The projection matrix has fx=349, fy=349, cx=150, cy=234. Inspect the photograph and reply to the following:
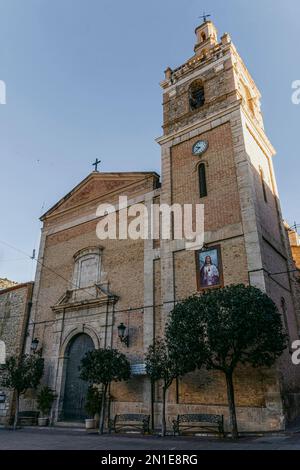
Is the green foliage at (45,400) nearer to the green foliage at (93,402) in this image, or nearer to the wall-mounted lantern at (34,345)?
the wall-mounted lantern at (34,345)

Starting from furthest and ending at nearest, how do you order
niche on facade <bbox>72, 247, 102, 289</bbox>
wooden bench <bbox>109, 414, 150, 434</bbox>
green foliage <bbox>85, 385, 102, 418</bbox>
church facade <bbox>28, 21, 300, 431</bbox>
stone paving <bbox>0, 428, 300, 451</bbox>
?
1. niche on facade <bbox>72, 247, 102, 289</bbox>
2. green foliage <bbox>85, 385, 102, 418</bbox>
3. wooden bench <bbox>109, 414, 150, 434</bbox>
4. church facade <bbox>28, 21, 300, 431</bbox>
5. stone paving <bbox>0, 428, 300, 451</bbox>

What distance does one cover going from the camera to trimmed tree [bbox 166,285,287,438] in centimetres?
925

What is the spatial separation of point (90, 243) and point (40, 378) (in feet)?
22.0

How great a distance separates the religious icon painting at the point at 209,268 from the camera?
12398mm

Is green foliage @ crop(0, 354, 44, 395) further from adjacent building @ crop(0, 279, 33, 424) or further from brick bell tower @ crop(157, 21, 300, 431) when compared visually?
brick bell tower @ crop(157, 21, 300, 431)

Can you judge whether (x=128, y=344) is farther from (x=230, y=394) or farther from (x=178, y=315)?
(x=230, y=394)

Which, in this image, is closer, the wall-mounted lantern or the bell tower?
the wall-mounted lantern

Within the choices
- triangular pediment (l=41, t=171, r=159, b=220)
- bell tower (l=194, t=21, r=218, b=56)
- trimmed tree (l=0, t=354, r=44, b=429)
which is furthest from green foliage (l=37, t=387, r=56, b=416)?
bell tower (l=194, t=21, r=218, b=56)

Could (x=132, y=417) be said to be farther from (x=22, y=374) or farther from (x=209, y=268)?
(x=209, y=268)

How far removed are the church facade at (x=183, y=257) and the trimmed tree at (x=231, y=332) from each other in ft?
3.83

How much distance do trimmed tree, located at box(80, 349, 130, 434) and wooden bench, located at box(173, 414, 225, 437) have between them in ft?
8.20

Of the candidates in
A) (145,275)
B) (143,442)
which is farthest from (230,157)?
(143,442)

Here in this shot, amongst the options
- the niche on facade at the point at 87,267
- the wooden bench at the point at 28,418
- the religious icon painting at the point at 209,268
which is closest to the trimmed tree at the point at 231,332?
the religious icon painting at the point at 209,268
